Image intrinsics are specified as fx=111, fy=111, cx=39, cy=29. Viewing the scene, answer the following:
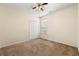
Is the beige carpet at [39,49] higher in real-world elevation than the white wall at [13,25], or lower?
lower

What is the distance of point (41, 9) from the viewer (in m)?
1.89

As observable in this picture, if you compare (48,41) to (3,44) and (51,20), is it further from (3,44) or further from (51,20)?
(3,44)

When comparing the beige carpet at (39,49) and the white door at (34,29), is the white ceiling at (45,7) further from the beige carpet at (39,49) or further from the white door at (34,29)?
the beige carpet at (39,49)

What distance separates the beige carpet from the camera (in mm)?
1820

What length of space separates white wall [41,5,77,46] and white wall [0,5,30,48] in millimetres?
347

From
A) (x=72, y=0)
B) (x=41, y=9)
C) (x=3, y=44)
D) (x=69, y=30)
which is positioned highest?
(x=72, y=0)

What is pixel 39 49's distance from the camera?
1.88 meters

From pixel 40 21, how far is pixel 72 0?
62 cm

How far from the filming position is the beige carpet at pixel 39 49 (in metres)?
1.82

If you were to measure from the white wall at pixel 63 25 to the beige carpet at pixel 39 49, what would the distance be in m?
0.10

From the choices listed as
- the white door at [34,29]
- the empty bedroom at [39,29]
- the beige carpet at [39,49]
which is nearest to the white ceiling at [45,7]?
the empty bedroom at [39,29]

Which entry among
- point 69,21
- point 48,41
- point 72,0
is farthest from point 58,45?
point 72,0

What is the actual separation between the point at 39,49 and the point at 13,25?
0.59 m

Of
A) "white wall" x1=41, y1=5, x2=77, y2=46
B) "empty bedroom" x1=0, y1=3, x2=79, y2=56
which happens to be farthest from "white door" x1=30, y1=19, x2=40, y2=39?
"white wall" x1=41, y1=5, x2=77, y2=46
